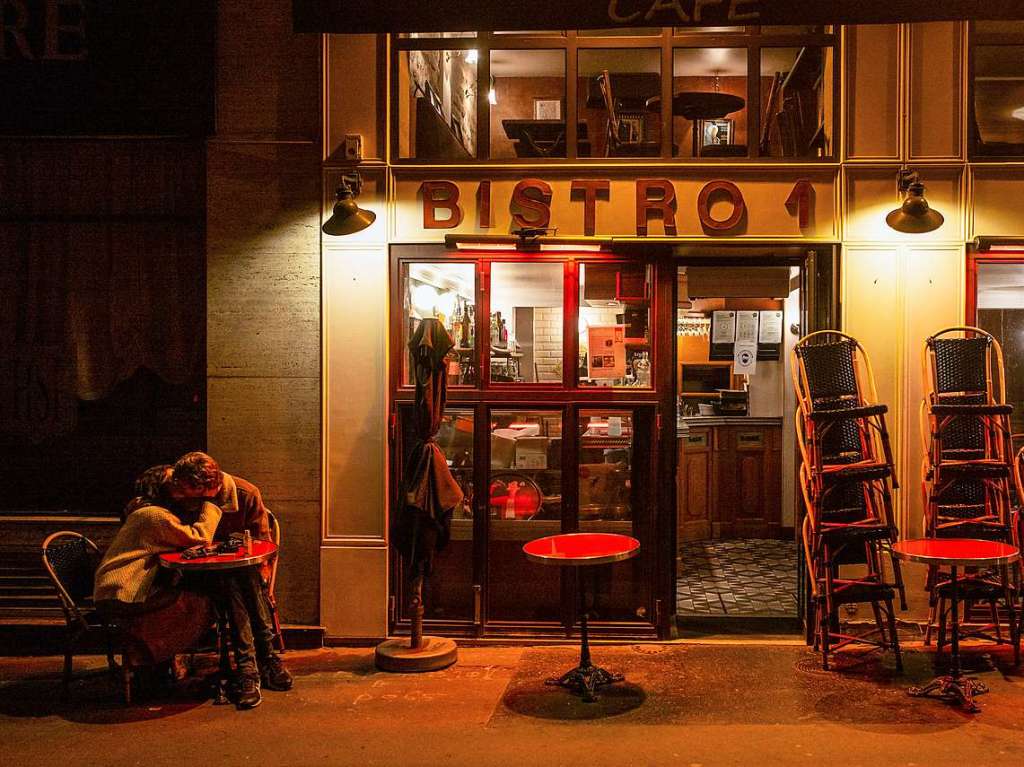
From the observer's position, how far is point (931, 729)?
561cm

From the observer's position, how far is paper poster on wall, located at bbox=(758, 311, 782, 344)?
12109 millimetres

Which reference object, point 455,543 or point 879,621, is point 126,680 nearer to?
point 455,543

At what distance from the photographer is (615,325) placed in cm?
761

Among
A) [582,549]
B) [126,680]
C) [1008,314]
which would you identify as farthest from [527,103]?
[126,680]

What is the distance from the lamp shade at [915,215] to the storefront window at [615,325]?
77.8 inches

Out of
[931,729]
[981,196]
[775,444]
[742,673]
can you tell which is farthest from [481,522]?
[775,444]

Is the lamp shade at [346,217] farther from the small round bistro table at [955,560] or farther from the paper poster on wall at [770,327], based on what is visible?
the paper poster on wall at [770,327]

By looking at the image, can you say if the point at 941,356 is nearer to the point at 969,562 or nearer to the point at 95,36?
the point at 969,562

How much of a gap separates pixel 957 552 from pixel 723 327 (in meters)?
6.76

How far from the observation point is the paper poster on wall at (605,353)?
7.60 meters

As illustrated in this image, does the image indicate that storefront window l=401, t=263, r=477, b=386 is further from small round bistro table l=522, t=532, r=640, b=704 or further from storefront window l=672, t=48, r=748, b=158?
storefront window l=672, t=48, r=748, b=158

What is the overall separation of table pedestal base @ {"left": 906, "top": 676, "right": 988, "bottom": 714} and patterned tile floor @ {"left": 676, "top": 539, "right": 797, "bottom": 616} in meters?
2.08

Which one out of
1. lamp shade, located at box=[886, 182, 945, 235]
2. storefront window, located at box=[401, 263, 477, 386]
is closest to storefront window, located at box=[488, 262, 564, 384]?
storefront window, located at box=[401, 263, 477, 386]

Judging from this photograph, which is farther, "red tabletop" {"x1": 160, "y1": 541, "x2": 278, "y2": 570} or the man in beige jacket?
the man in beige jacket
